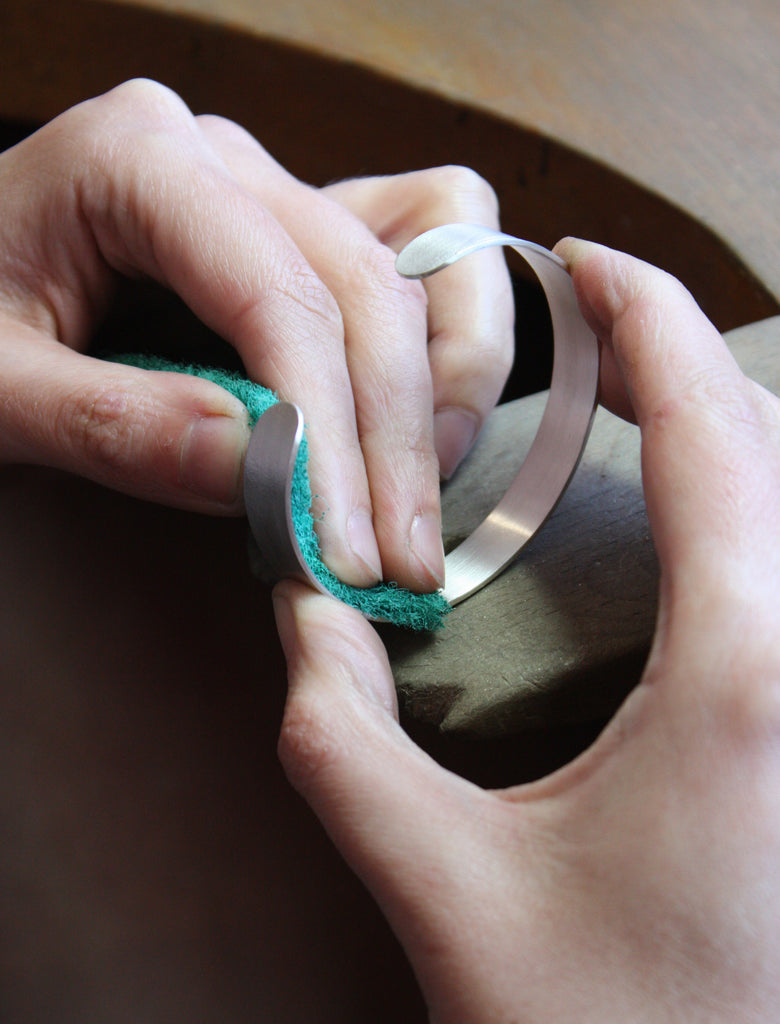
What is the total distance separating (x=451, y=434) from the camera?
84 centimetres

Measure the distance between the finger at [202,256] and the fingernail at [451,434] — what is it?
0.41ft

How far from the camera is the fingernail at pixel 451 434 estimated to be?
0.84 m

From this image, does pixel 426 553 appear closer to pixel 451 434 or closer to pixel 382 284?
pixel 451 434

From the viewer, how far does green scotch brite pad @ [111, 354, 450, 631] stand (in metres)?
0.67

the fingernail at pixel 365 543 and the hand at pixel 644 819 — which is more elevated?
the hand at pixel 644 819

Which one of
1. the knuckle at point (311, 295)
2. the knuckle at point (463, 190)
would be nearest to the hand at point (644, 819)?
the knuckle at point (311, 295)

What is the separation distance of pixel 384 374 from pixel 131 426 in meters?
0.22

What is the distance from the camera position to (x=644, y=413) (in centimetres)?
57

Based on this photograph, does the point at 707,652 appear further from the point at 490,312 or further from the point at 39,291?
the point at 39,291

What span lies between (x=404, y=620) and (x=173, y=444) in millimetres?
225

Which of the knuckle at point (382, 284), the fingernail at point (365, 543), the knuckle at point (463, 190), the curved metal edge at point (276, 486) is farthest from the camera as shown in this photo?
the knuckle at point (463, 190)

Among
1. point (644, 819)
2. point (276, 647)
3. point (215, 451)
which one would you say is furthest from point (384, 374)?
point (644, 819)

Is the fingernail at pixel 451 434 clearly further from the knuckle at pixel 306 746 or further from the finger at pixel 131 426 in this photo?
the knuckle at pixel 306 746

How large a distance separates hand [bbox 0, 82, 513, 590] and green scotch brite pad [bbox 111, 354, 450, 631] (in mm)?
11
